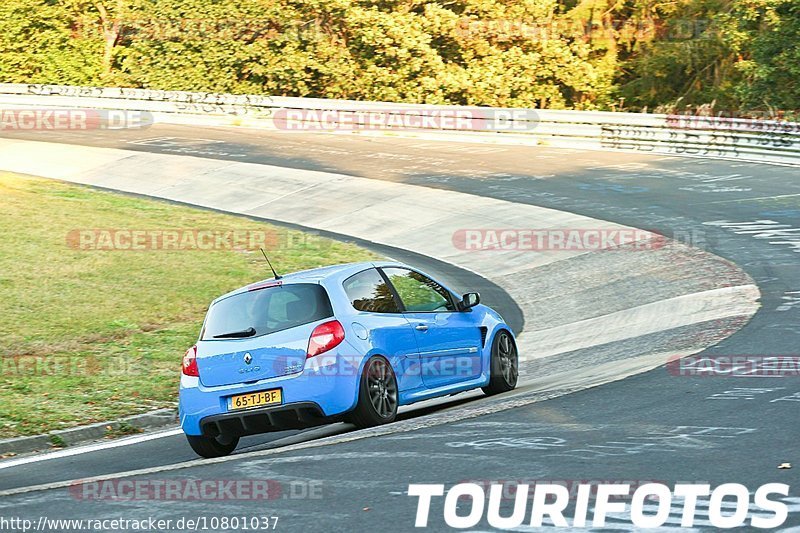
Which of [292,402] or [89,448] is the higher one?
[292,402]

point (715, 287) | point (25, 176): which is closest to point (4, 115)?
point (25, 176)

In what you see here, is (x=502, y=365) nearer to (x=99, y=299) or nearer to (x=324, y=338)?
(x=324, y=338)

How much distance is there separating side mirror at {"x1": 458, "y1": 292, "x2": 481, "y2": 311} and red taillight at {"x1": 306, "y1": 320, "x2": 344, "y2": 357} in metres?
1.99

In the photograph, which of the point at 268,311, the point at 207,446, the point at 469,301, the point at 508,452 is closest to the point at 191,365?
the point at 207,446

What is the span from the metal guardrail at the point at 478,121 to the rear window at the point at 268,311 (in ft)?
69.2

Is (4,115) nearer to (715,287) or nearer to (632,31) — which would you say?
(632,31)

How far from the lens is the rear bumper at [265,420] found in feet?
31.0


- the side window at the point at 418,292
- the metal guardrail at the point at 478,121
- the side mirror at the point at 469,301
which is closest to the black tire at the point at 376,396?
the side window at the point at 418,292

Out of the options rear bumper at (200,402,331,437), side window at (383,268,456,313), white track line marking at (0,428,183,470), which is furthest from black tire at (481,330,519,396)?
white track line marking at (0,428,183,470)

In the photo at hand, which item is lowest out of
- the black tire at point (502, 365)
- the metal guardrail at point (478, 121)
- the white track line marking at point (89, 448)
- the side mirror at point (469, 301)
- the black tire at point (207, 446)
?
the white track line marking at point (89, 448)

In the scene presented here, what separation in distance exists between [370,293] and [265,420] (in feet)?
4.91

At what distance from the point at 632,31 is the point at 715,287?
108 ft

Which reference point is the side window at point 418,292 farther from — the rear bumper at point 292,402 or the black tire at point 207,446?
the black tire at point 207,446

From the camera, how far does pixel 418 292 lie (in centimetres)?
1070
